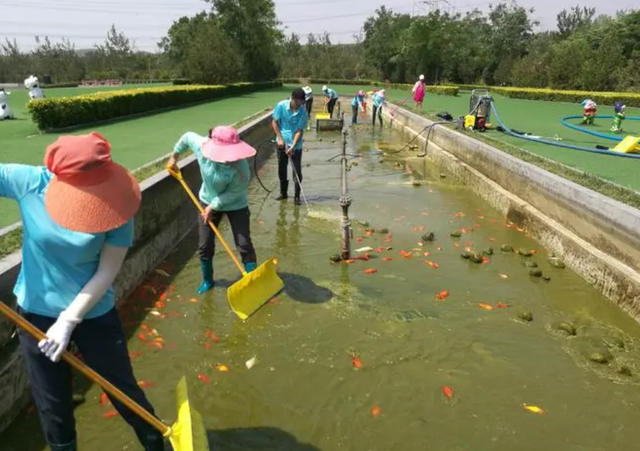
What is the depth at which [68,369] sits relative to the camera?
2246 millimetres

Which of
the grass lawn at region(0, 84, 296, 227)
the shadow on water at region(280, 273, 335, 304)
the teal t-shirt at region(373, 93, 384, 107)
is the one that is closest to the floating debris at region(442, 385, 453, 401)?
the shadow on water at region(280, 273, 335, 304)

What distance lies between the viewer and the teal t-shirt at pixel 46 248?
196cm

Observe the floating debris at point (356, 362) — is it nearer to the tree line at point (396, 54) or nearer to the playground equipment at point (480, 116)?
the playground equipment at point (480, 116)

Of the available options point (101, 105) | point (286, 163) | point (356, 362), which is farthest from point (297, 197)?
point (101, 105)

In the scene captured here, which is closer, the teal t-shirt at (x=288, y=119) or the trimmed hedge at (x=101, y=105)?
the teal t-shirt at (x=288, y=119)

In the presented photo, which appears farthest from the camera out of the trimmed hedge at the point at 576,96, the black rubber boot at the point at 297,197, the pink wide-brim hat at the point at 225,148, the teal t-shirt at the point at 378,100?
the trimmed hedge at the point at 576,96

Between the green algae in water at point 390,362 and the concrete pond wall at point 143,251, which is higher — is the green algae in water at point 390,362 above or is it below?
below

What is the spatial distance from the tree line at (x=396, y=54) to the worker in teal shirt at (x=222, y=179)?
3866 cm

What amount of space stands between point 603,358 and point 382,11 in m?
83.4

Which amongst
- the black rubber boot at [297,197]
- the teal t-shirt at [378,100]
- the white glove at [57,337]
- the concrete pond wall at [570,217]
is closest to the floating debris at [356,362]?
the white glove at [57,337]

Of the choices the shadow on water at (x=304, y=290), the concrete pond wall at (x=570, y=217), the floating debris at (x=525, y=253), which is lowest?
the floating debris at (x=525, y=253)

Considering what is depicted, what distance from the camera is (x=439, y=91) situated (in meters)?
41.5

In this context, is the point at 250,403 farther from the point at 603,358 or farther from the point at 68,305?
the point at 603,358

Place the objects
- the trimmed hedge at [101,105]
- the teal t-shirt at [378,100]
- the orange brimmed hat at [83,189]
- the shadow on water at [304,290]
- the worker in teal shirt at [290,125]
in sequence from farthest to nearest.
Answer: the teal t-shirt at [378,100] → the trimmed hedge at [101,105] → the worker in teal shirt at [290,125] → the shadow on water at [304,290] → the orange brimmed hat at [83,189]
